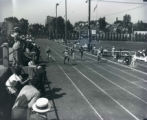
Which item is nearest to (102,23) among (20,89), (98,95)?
(98,95)

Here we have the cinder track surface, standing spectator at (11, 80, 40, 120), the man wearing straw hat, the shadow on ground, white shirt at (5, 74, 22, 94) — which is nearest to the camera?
the man wearing straw hat

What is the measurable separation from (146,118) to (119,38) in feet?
462

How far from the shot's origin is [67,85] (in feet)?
72.8

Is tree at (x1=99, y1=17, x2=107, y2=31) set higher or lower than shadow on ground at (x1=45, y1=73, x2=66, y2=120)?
higher

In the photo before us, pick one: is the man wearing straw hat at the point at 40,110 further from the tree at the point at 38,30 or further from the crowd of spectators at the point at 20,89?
the tree at the point at 38,30

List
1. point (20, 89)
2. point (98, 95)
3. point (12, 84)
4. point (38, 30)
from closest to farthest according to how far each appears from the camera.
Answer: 1. point (12, 84)
2. point (20, 89)
3. point (98, 95)
4. point (38, 30)

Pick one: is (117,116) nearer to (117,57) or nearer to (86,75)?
(86,75)

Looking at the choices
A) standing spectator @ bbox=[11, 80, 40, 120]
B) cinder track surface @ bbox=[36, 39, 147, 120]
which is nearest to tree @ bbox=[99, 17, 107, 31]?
cinder track surface @ bbox=[36, 39, 147, 120]

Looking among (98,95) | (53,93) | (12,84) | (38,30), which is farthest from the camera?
(38,30)

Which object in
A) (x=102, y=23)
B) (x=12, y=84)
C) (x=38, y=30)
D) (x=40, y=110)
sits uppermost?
(x=102, y=23)

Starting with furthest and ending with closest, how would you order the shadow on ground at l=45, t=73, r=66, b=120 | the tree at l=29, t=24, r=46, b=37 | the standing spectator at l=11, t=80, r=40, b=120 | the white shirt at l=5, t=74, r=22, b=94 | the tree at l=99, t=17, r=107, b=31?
the tree at l=99, t=17, r=107, b=31
the tree at l=29, t=24, r=46, b=37
the shadow on ground at l=45, t=73, r=66, b=120
the white shirt at l=5, t=74, r=22, b=94
the standing spectator at l=11, t=80, r=40, b=120

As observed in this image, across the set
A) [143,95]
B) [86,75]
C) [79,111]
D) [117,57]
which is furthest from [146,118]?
[117,57]

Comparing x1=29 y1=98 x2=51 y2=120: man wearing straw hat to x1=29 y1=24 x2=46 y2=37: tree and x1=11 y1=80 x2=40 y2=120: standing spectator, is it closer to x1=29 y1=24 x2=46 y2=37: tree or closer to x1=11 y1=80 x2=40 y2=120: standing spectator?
x1=11 y1=80 x2=40 y2=120: standing spectator

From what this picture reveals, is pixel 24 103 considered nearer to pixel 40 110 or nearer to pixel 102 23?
pixel 40 110
